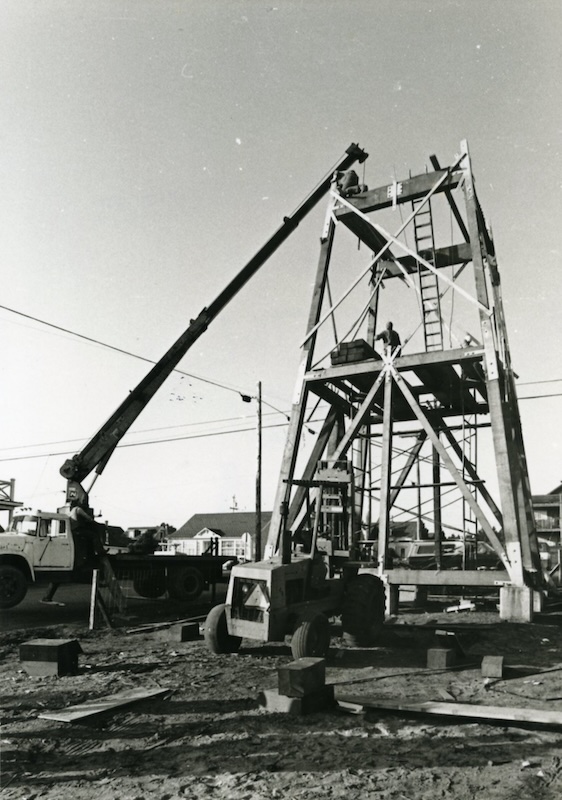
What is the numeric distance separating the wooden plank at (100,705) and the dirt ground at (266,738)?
0.24 ft

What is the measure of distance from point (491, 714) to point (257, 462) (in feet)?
65.3

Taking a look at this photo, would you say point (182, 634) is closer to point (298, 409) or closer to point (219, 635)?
point (219, 635)

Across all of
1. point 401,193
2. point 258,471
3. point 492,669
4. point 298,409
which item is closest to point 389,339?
point 298,409

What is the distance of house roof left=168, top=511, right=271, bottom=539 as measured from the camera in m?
67.0

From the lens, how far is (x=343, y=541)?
11016mm

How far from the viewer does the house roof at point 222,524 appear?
67.0m

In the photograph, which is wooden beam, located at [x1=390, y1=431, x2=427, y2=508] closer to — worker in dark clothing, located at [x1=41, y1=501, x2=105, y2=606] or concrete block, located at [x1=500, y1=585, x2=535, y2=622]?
concrete block, located at [x1=500, y1=585, x2=535, y2=622]

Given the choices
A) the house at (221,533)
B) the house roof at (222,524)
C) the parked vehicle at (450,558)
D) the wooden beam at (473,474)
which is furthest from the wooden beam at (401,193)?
the house roof at (222,524)

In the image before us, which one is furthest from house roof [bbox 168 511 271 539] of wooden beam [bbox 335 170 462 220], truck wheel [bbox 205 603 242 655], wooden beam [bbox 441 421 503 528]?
truck wheel [bbox 205 603 242 655]

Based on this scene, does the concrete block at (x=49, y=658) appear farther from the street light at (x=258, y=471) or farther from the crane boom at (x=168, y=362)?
the street light at (x=258, y=471)

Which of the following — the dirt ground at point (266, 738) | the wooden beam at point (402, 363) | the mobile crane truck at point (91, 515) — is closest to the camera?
the dirt ground at point (266, 738)

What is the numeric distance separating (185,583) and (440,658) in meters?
11.8

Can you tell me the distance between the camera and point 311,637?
27.0 ft

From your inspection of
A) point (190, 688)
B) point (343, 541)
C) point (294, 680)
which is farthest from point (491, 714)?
point (343, 541)
